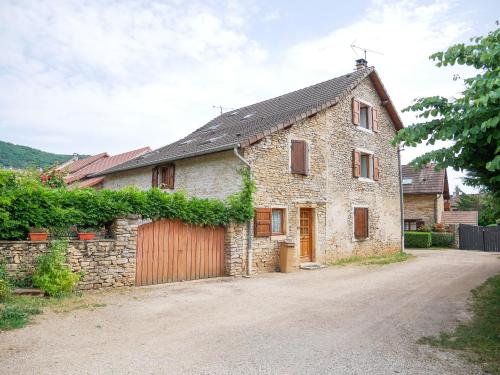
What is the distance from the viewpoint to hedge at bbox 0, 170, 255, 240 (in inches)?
302

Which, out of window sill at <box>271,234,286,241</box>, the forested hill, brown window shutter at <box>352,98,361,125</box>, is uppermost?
the forested hill

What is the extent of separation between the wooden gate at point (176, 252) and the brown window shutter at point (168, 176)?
405 centimetres

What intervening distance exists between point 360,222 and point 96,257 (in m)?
10.4

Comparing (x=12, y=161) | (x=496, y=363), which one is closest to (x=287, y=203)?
(x=496, y=363)

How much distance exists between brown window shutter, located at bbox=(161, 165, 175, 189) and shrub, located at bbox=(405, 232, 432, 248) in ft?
47.2

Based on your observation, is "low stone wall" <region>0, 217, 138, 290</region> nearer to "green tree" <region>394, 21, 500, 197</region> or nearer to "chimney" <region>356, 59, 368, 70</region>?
"green tree" <region>394, 21, 500, 197</region>

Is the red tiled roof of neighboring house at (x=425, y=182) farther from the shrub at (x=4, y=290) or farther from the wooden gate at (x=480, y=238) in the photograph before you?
the shrub at (x=4, y=290)

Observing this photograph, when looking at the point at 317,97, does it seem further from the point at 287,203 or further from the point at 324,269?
the point at 324,269

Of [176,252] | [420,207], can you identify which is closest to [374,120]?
[420,207]

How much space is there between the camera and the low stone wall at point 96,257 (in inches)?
297

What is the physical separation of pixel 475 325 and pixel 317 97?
10998 mm

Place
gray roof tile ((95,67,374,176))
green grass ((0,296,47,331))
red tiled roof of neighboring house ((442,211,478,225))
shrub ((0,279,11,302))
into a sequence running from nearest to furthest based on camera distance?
green grass ((0,296,47,331)), shrub ((0,279,11,302)), gray roof tile ((95,67,374,176)), red tiled roof of neighboring house ((442,211,478,225))

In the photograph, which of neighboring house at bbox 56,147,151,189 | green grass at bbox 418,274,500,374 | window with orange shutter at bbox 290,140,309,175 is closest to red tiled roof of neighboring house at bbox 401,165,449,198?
window with orange shutter at bbox 290,140,309,175

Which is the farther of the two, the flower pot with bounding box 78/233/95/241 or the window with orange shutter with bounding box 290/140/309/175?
the window with orange shutter with bounding box 290/140/309/175
